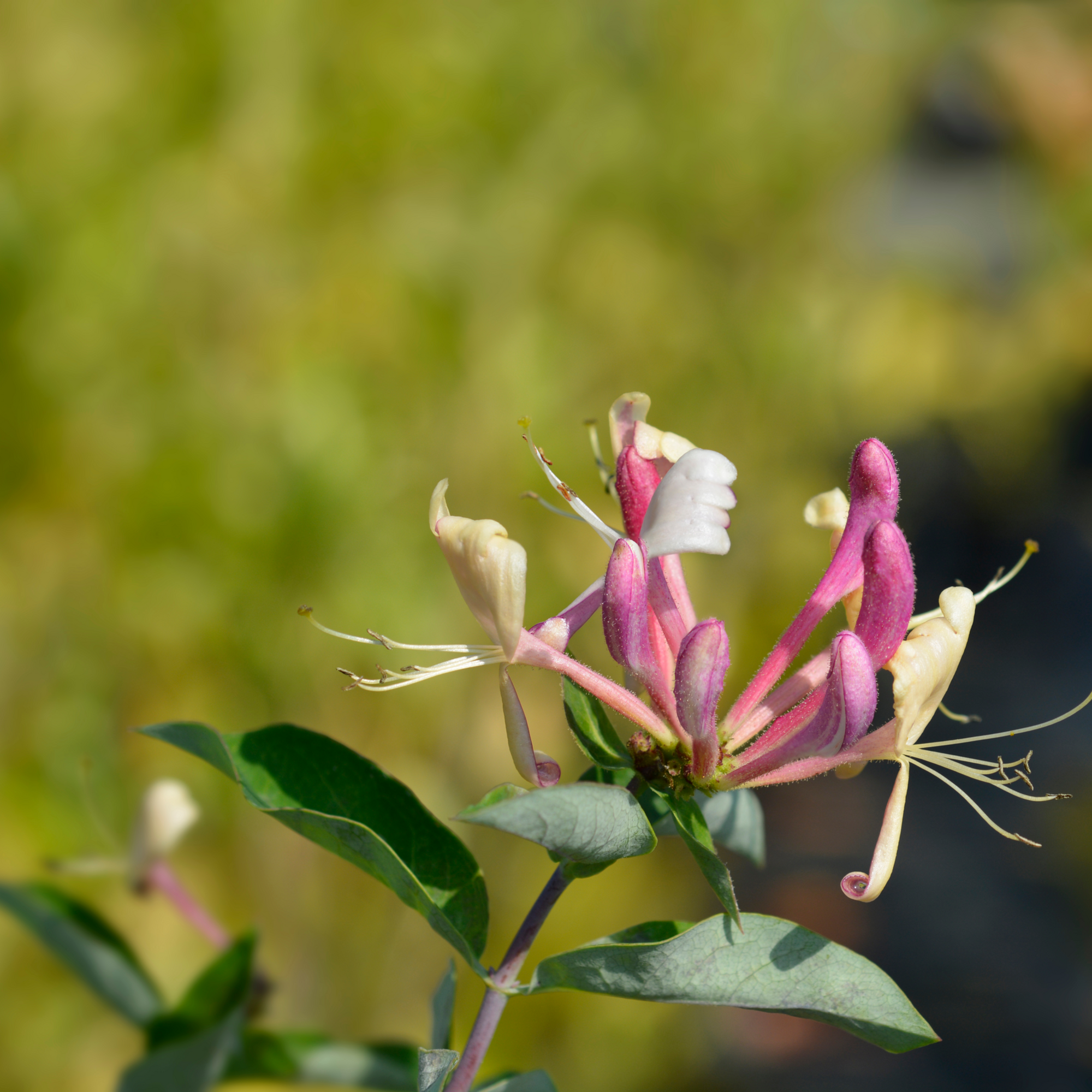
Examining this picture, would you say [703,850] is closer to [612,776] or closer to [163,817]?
[612,776]

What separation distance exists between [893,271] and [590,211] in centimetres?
134

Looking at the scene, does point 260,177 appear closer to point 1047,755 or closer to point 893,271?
point 893,271

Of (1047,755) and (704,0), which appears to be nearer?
(704,0)

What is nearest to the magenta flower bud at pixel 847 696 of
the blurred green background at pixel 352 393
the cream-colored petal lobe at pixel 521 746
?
the cream-colored petal lobe at pixel 521 746

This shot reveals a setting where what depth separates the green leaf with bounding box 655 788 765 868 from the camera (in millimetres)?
460

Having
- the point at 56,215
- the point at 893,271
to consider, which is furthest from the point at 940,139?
the point at 56,215

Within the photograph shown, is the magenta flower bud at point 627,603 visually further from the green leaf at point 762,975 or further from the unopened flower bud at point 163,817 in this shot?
the unopened flower bud at point 163,817

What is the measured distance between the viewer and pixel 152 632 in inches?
51.4

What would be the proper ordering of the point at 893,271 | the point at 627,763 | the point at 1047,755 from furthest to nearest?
the point at 893,271
the point at 1047,755
the point at 627,763

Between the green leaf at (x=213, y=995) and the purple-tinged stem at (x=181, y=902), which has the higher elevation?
the green leaf at (x=213, y=995)

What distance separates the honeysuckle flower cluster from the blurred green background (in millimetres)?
976

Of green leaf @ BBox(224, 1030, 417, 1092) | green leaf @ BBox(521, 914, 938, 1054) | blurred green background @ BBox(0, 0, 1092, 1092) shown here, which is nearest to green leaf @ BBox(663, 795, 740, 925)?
green leaf @ BBox(521, 914, 938, 1054)

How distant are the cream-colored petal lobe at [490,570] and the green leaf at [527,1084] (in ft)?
0.49

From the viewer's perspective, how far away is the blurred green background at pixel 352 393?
1.29 metres
